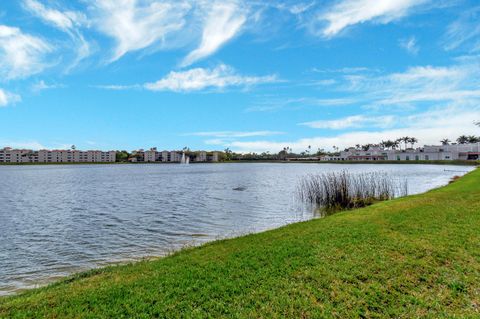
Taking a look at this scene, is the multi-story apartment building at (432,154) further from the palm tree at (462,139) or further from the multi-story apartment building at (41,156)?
the multi-story apartment building at (41,156)

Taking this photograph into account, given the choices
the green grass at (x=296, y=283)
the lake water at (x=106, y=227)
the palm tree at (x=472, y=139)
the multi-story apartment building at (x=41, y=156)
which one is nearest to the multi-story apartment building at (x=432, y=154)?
the palm tree at (x=472, y=139)

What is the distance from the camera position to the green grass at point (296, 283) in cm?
516

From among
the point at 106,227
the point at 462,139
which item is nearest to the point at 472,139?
the point at 462,139

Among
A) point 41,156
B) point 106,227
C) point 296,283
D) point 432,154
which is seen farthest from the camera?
point 41,156

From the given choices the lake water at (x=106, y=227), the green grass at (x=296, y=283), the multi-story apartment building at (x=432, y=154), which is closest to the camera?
the green grass at (x=296, y=283)

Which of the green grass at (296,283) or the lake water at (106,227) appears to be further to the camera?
the lake water at (106,227)

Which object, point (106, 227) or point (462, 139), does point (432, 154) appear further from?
point (106, 227)

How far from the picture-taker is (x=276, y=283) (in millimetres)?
6035

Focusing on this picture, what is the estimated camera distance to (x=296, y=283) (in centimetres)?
599

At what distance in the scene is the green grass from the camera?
5.16 m

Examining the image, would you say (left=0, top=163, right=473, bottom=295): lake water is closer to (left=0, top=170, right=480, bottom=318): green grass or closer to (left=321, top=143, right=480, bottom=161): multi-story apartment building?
(left=0, top=170, right=480, bottom=318): green grass

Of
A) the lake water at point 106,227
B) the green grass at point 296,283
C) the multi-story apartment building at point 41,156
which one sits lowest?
the lake water at point 106,227

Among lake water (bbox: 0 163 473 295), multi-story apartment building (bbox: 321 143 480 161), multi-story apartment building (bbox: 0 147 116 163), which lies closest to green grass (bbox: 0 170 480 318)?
lake water (bbox: 0 163 473 295)

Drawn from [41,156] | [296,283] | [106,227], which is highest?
[41,156]
